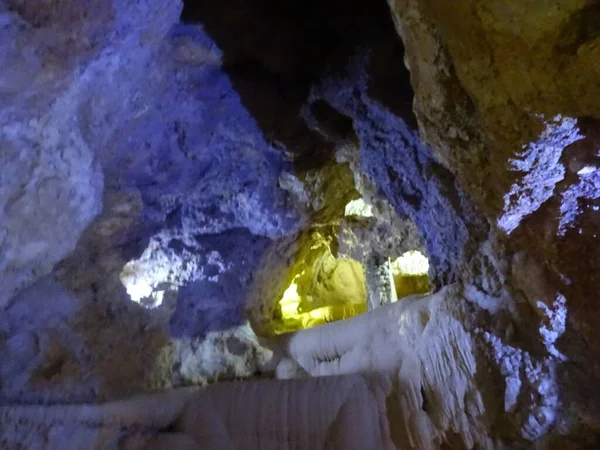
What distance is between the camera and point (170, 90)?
131 inches

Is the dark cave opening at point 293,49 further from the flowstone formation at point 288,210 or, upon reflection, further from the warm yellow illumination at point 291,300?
the warm yellow illumination at point 291,300

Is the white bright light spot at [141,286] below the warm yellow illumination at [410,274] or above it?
below

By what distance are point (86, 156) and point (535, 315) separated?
2553mm

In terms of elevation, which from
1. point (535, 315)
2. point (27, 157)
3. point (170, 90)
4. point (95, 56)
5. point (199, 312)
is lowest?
point (535, 315)

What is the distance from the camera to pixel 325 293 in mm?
8203

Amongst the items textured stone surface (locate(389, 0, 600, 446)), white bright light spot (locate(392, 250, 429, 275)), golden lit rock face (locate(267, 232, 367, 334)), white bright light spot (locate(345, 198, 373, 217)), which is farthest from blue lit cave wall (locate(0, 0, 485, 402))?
white bright light spot (locate(392, 250, 429, 275))

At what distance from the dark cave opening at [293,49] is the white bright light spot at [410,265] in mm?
4333

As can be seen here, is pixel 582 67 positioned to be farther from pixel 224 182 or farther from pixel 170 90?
pixel 224 182

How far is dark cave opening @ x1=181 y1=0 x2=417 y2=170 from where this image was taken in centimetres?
321

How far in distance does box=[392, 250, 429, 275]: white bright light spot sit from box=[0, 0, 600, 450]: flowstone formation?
2.84m

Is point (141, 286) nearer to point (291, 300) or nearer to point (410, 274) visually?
point (291, 300)

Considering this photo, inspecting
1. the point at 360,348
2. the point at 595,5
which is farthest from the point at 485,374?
the point at 595,5

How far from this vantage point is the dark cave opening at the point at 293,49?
321cm

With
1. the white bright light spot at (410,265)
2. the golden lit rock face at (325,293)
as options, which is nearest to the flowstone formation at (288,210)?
the golden lit rock face at (325,293)
